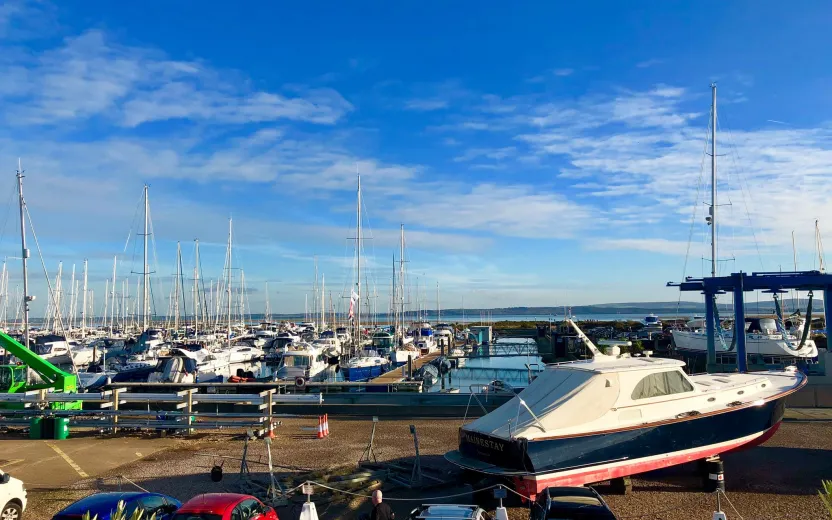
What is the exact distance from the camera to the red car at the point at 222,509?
312 inches

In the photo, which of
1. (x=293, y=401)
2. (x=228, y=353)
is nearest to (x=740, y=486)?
(x=293, y=401)

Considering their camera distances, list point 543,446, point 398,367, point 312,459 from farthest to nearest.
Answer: point 398,367
point 312,459
point 543,446

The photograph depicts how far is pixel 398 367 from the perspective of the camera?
163 ft

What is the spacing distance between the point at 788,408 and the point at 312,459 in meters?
15.8

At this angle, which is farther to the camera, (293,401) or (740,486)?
(293,401)

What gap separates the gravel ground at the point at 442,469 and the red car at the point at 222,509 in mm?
2101

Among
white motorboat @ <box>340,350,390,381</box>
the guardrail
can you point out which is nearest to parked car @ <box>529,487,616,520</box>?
the guardrail

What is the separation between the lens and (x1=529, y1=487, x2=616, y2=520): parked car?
8.07 meters

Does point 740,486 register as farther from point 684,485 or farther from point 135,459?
point 135,459

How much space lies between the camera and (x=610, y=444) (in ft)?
36.7

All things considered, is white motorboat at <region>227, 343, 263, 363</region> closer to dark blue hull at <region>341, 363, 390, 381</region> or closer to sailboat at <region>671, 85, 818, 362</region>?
dark blue hull at <region>341, 363, 390, 381</region>

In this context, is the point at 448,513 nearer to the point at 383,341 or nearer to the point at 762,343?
the point at 762,343

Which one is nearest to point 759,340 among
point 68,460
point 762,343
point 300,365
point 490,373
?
point 762,343

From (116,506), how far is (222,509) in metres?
1.52
